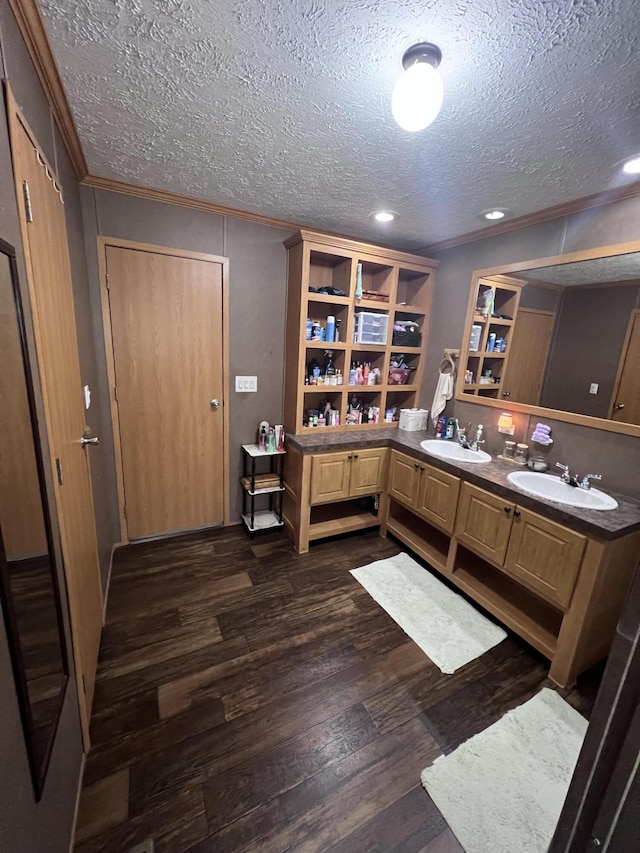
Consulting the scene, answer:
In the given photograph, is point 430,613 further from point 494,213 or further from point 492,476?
point 494,213

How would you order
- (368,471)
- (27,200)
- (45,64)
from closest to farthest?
(27,200), (45,64), (368,471)

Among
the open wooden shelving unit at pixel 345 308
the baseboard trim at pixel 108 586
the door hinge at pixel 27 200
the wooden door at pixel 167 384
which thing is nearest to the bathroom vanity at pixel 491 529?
the open wooden shelving unit at pixel 345 308

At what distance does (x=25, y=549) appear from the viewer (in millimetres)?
839

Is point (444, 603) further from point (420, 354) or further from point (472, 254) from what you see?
point (472, 254)

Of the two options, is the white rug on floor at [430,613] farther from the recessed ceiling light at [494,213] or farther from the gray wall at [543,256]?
the recessed ceiling light at [494,213]

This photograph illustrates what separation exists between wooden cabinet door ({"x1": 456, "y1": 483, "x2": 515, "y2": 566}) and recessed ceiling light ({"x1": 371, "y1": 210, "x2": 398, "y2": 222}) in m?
1.91

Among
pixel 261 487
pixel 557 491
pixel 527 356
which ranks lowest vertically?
pixel 261 487

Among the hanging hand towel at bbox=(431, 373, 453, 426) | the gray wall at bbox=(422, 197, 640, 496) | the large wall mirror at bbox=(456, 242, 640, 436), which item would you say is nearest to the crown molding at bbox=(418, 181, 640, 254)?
the gray wall at bbox=(422, 197, 640, 496)

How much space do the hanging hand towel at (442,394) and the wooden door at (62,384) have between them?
255 cm

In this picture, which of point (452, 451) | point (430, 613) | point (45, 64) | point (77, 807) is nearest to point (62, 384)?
point (45, 64)

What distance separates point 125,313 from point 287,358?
1.21 metres

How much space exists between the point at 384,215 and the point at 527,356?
1408 millimetres

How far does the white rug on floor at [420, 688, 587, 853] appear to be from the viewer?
119cm

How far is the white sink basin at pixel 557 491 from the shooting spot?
6.01 ft
